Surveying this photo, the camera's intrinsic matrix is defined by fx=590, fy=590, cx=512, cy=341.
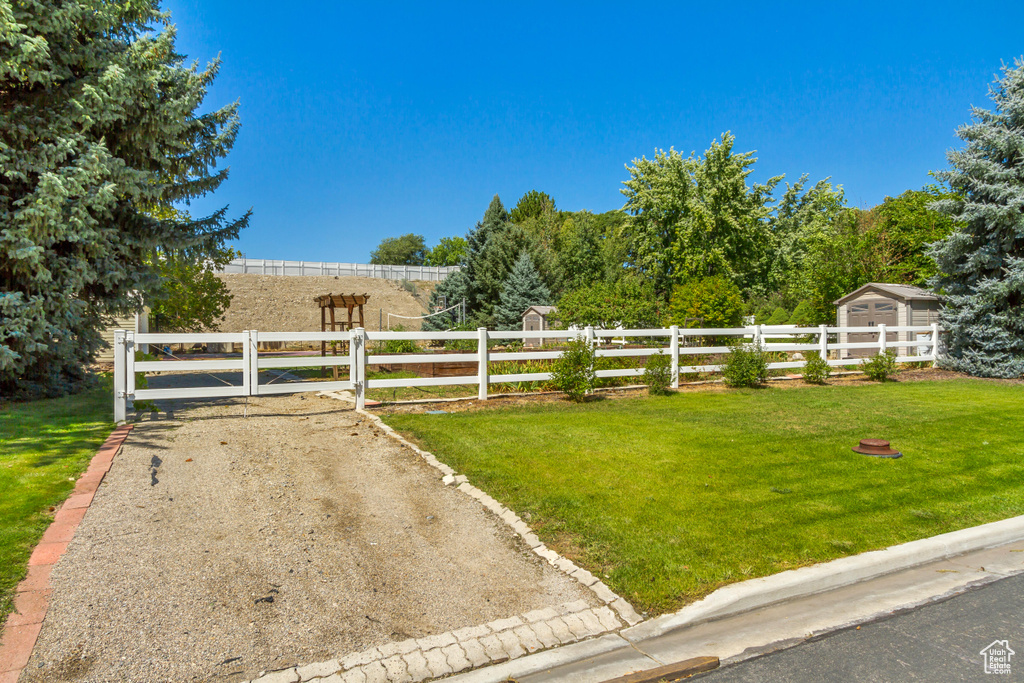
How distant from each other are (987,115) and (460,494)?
1825cm

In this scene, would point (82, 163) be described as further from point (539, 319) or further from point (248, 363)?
point (539, 319)

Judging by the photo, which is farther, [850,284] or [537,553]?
[850,284]

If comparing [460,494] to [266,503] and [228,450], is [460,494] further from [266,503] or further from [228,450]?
[228,450]

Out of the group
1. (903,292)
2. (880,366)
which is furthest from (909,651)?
(903,292)

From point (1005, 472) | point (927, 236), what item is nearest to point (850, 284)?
point (927, 236)

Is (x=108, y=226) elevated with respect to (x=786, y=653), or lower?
elevated

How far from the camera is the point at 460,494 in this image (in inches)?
204

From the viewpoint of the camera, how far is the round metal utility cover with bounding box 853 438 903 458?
21.3 feet

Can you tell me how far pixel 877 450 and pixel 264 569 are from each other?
631 centimetres

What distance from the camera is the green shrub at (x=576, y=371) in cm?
1029

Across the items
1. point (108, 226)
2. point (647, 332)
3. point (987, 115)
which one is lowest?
point (647, 332)

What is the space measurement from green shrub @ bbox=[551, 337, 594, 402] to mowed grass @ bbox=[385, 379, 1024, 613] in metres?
0.56

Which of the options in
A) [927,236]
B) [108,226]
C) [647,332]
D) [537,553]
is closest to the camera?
[537,553]

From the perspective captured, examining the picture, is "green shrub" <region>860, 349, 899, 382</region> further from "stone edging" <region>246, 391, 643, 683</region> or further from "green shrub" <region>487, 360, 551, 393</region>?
"stone edging" <region>246, 391, 643, 683</region>
